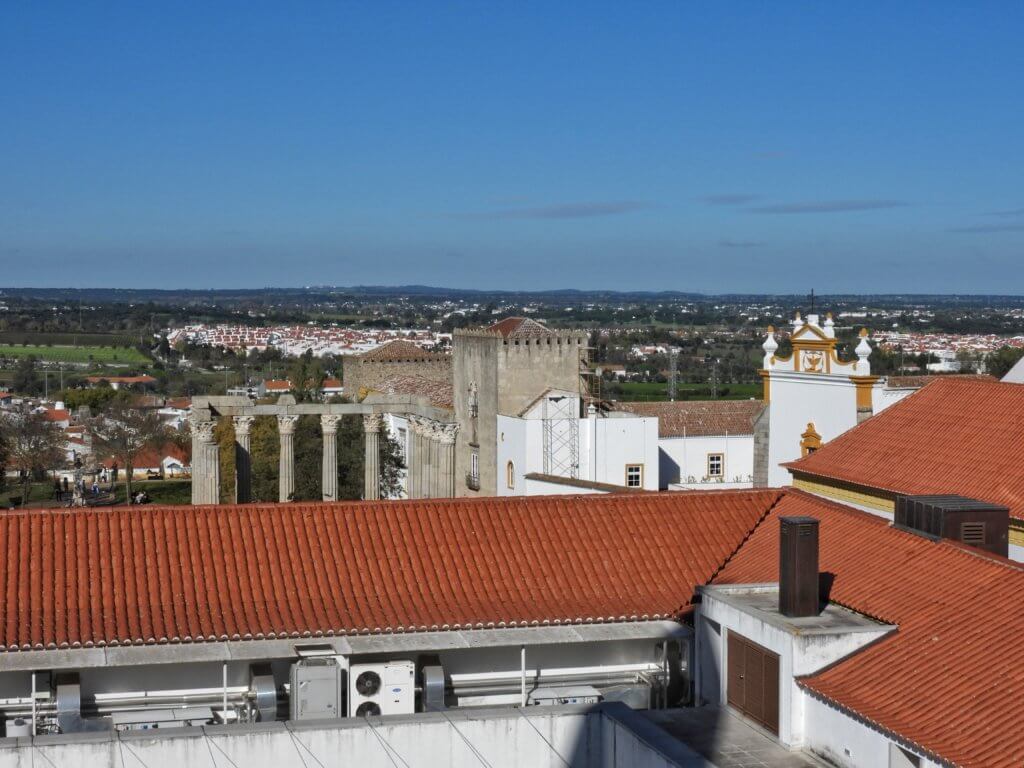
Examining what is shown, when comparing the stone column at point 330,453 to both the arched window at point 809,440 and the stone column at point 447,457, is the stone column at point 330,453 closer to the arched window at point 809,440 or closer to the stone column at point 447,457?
the stone column at point 447,457

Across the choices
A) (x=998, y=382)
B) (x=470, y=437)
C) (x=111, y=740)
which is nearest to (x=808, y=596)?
(x=111, y=740)

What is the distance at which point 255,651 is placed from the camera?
60.1 feet

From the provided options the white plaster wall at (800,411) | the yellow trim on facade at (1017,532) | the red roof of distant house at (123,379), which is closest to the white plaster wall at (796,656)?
the yellow trim on facade at (1017,532)

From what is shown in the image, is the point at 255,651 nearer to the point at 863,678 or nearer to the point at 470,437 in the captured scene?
the point at 863,678

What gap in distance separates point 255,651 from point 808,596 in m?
6.57

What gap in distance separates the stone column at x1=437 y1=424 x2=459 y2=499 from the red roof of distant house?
308 ft

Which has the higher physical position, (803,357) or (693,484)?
(803,357)

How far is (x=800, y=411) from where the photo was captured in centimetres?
3659

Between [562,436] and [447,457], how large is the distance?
11.6 ft

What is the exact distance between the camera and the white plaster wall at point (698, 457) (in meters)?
52.6

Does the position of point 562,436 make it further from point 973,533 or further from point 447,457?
point 973,533

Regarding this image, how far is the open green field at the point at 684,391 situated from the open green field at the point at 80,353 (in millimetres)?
68528

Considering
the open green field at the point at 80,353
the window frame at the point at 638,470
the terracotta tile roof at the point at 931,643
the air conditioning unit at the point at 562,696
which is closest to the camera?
the terracotta tile roof at the point at 931,643

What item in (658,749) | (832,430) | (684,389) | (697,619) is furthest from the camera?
(684,389)
